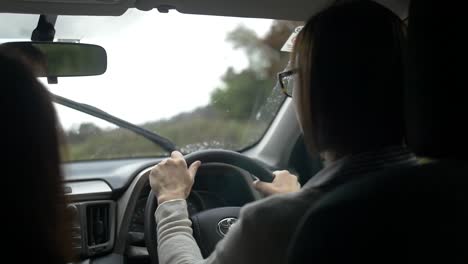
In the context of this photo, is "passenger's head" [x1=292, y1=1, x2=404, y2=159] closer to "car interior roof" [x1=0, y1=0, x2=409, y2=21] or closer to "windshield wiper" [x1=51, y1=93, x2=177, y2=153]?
"car interior roof" [x1=0, y1=0, x2=409, y2=21]

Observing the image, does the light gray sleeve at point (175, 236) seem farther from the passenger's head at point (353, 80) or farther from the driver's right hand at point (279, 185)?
the passenger's head at point (353, 80)

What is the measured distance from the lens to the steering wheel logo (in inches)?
126

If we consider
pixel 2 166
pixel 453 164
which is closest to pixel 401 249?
pixel 453 164

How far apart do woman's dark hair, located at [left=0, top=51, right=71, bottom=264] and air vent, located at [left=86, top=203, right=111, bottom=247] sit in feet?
6.52

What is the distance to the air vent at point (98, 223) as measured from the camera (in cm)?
358

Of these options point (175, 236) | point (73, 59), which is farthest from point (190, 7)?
point (175, 236)

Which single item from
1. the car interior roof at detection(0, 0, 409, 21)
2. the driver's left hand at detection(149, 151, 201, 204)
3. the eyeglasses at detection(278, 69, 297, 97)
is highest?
the car interior roof at detection(0, 0, 409, 21)

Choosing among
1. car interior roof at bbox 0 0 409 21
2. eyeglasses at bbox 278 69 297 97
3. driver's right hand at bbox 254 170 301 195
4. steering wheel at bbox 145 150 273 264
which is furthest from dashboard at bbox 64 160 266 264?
eyeglasses at bbox 278 69 297 97

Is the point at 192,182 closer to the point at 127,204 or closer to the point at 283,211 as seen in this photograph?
the point at 127,204

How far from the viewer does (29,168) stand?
5.16 feet

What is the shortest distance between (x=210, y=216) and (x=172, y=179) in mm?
396

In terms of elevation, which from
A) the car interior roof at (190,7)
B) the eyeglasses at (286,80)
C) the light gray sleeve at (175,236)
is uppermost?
the car interior roof at (190,7)

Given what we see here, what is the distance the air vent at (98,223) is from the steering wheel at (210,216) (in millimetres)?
617

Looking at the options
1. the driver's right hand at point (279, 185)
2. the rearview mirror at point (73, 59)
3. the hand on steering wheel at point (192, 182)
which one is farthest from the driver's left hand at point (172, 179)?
the rearview mirror at point (73, 59)
